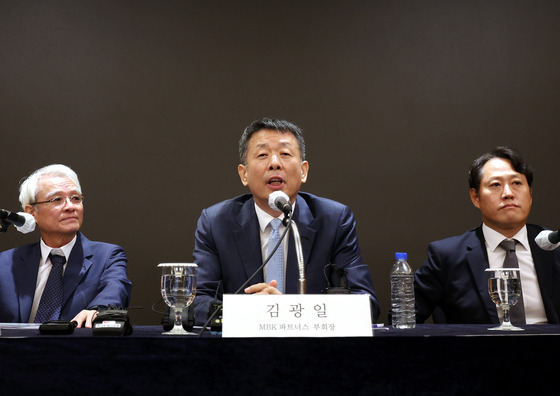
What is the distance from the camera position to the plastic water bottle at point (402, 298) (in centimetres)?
162

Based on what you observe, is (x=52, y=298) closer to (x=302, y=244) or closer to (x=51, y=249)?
(x=51, y=249)

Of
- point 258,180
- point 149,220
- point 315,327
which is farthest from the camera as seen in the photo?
point 149,220

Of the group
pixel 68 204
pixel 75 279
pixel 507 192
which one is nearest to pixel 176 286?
pixel 75 279

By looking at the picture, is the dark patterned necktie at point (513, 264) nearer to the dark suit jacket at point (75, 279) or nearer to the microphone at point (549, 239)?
the microphone at point (549, 239)

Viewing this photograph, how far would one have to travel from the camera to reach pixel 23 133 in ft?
10.6

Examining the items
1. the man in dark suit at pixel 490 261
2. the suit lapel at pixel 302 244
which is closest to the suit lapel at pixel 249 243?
the suit lapel at pixel 302 244

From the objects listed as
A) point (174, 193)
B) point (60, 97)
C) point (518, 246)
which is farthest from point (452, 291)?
point (60, 97)

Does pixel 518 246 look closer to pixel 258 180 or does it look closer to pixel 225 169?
pixel 258 180

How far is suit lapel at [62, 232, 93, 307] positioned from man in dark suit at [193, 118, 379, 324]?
0.56 m

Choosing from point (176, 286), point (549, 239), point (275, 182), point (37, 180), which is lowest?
point (176, 286)

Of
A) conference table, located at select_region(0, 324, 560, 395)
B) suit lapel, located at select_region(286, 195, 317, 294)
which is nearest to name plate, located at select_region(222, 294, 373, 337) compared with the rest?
conference table, located at select_region(0, 324, 560, 395)

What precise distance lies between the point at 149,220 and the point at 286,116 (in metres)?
1.00

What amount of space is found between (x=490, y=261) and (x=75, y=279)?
1.84 m

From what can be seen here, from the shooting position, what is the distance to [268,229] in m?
2.41
